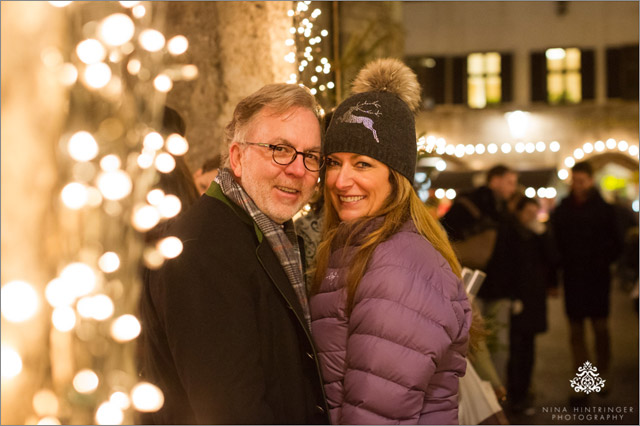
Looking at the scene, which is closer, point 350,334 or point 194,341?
point 194,341

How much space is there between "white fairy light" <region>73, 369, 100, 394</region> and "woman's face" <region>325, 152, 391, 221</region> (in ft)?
3.78

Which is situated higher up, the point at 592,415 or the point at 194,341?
the point at 194,341

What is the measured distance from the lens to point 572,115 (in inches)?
746

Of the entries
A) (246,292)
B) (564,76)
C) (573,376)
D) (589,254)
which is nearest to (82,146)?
(246,292)

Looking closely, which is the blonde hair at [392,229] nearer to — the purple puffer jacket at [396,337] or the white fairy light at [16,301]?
the purple puffer jacket at [396,337]

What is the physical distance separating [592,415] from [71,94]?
525cm

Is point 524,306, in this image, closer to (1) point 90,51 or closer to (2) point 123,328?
(2) point 123,328

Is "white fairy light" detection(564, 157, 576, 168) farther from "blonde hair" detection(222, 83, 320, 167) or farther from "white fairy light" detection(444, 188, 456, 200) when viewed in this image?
"blonde hair" detection(222, 83, 320, 167)

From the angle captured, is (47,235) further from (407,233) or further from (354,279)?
(407,233)

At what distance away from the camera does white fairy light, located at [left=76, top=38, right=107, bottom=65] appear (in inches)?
52.7

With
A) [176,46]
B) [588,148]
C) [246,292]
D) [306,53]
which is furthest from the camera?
[588,148]

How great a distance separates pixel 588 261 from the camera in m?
6.25

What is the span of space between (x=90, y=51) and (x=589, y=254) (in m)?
5.85

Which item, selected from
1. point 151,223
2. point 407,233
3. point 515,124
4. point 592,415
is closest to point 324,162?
point 407,233
